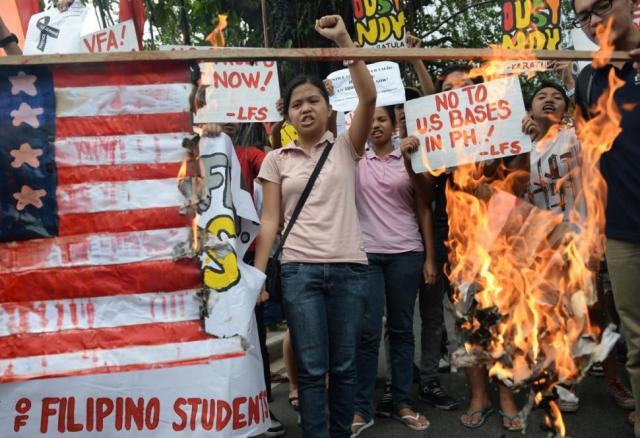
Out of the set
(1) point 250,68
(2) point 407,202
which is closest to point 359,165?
(2) point 407,202

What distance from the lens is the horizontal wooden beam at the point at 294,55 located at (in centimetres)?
269

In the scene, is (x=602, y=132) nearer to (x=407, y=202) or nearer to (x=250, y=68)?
(x=407, y=202)

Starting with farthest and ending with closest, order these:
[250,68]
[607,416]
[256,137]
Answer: [256,137] < [250,68] < [607,416]

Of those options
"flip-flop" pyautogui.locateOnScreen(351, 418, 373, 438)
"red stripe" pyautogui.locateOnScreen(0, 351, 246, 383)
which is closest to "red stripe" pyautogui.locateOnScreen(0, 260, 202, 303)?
"red stripe" pyautogui.locateOnScreen(0, 351, 246, 383)

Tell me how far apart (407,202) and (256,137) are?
4395mm

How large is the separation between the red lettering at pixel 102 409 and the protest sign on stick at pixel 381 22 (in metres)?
4.78

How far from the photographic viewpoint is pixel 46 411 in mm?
2775

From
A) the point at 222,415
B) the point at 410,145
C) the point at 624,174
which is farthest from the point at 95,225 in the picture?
the point at 624,174

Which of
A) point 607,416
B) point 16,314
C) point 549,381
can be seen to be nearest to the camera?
point 549,381

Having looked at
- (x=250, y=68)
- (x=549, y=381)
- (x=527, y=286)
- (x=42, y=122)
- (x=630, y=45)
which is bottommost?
(x=549, y=381)

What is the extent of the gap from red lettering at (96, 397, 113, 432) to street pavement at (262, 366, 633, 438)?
1609mm

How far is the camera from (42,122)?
286 cm

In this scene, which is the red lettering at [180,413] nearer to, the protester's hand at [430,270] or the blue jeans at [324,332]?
the blue jeans at [324,332]

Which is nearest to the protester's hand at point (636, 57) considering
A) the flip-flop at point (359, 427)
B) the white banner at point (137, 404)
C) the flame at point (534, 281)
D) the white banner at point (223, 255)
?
the flame at point (534, 281)
